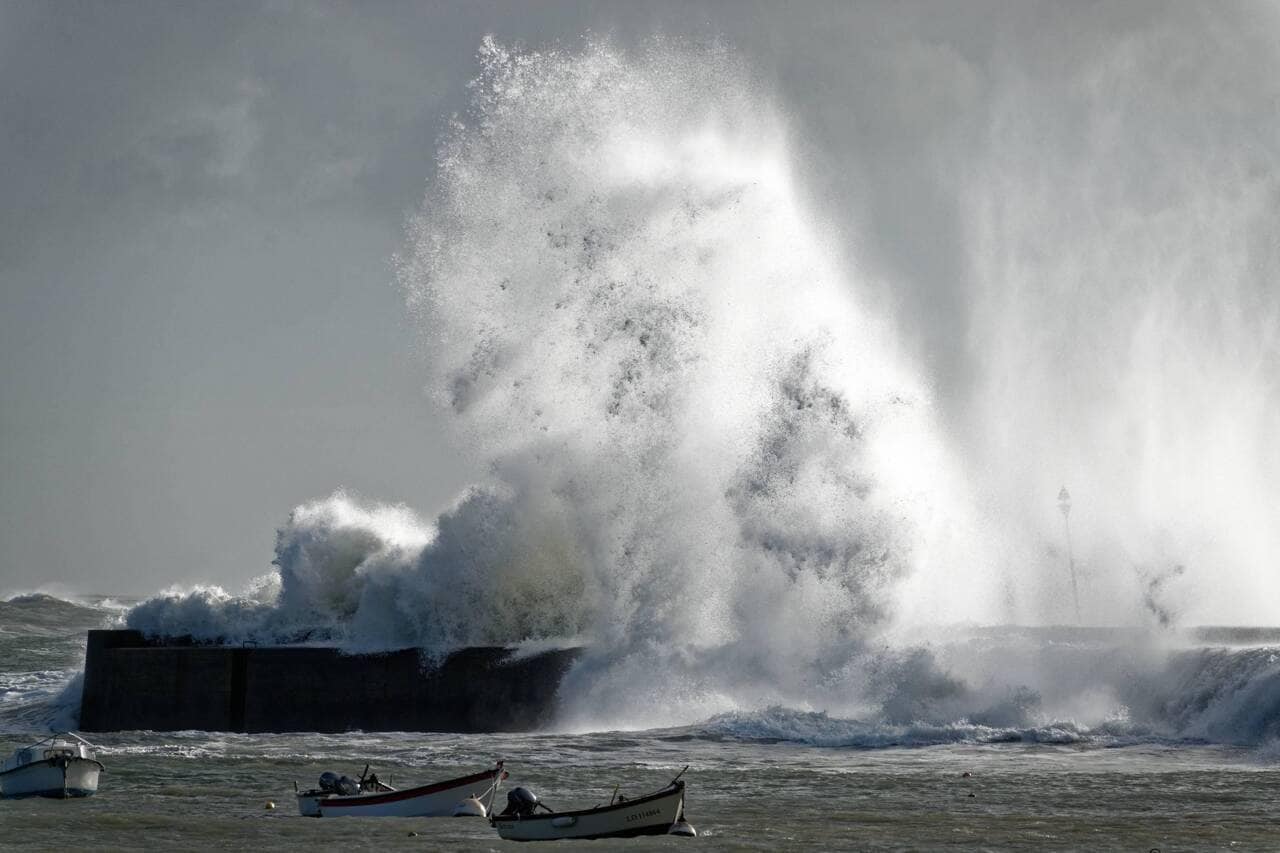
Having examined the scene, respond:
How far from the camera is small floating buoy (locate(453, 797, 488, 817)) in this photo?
18080 mm

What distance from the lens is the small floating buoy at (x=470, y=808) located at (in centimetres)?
1808

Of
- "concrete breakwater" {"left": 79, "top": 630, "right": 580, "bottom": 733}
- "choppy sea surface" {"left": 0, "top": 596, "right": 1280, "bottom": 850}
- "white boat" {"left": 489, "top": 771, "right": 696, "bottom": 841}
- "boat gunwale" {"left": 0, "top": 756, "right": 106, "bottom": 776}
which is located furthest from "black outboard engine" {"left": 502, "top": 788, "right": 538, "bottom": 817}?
"concrete breakwater" {"left": 79, "top": 630, "right": 580, "bottom": 733}

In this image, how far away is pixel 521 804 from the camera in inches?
653

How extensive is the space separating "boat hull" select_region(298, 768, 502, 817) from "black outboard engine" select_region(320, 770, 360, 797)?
8.7 inches

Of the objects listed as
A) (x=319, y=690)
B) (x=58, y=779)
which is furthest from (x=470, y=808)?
(x=319, y=690)

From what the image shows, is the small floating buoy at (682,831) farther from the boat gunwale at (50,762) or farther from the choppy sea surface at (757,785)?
the boat gunwale at (50,762)

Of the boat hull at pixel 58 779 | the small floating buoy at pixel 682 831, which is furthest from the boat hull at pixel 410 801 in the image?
the boat hull at pixel 58 779

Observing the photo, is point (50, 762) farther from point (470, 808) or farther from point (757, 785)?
point (757, 785)

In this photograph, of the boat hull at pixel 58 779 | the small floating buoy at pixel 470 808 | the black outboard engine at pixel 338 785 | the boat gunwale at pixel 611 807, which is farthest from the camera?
the boat hull at pixel 58 779

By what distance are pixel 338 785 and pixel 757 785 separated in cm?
521

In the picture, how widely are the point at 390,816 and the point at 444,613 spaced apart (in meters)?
12.7

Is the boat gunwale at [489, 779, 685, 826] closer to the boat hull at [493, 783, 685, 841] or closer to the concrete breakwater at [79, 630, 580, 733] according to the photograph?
the boat hull at [493, 783, 685, 841]

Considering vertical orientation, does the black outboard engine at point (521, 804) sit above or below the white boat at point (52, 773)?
below

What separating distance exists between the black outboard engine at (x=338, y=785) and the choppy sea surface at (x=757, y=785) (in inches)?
20.0
